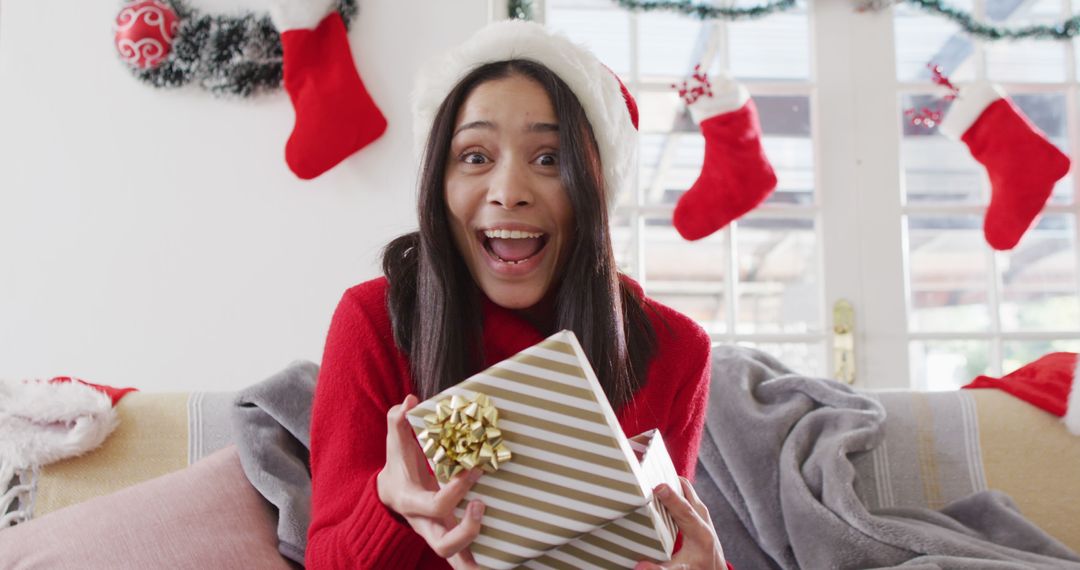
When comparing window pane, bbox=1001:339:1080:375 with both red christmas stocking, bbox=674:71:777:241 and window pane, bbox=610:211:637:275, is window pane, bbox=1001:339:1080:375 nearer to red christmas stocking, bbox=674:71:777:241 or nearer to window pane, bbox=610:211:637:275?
red christmas stocking, bbox=674:71:777:241

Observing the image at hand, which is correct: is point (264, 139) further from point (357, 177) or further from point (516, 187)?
point (516, 187)

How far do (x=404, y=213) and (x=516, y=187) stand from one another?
128 centimetres

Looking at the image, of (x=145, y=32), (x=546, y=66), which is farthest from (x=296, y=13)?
(x=546, y=66)

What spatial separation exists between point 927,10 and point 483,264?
187 cm

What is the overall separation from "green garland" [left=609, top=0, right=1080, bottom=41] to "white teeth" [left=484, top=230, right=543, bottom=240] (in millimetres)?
1553

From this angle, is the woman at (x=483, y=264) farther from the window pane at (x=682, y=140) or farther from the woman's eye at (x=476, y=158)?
the window pane at (x=682, y=140)

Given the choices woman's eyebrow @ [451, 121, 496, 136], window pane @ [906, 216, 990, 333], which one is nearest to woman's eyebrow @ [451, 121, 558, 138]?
woman's eyebrow @ [451, 121, 496, 136]

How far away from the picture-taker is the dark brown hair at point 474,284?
107 cm

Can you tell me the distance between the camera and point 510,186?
103cm

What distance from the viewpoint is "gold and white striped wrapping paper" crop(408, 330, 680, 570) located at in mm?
763

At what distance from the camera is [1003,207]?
7.50 feet

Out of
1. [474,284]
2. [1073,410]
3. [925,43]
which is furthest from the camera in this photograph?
[925,43]

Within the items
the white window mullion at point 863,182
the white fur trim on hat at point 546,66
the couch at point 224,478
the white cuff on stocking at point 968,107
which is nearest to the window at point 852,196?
the white window mullion at point 863,182

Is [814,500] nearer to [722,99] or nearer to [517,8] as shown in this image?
[722,99]
